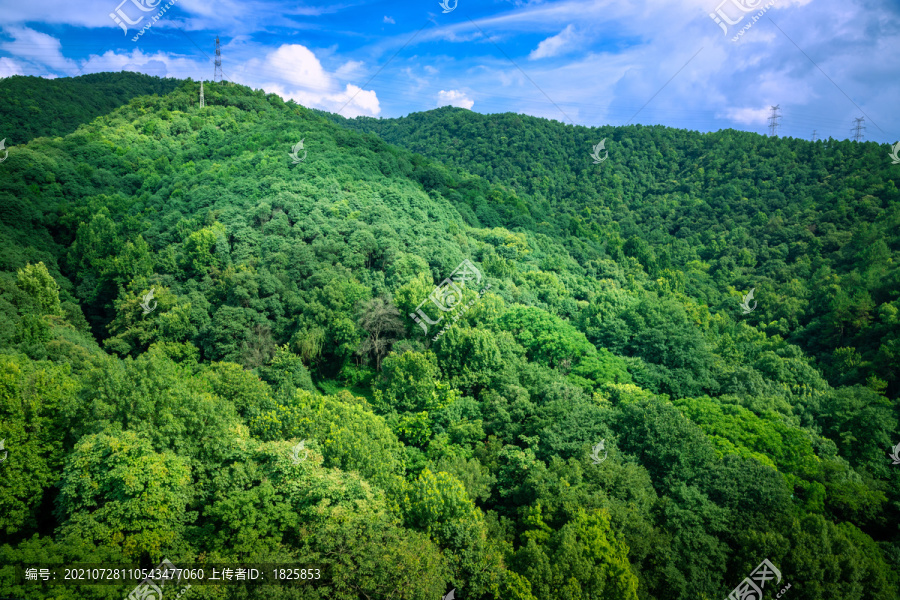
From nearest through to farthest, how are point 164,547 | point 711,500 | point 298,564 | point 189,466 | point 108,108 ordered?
point 298,564, point 164,547, point 189,466, point 711,500, point 108,108

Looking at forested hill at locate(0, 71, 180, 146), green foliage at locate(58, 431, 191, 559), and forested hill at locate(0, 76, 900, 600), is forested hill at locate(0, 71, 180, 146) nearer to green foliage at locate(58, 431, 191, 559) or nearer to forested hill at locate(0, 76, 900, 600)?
forested hill at locate(0, 76, 900, 600)

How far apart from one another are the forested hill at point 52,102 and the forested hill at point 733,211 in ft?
224

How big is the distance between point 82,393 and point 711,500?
3253cm

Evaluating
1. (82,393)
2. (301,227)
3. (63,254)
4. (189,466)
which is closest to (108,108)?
(63,254)

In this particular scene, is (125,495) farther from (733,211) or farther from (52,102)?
(733,211)

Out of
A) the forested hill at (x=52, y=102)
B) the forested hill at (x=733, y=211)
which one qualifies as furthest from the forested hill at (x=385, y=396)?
the forested hill at (x=52, y=102)

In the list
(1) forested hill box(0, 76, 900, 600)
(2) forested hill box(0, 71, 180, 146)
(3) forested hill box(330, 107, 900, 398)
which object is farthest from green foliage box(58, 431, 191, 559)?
(2) forested hill box(0, 71, 180, 146)

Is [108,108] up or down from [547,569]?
up

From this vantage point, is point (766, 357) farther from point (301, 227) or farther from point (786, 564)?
point (301, 227)

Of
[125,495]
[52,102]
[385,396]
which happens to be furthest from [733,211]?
[52,102]

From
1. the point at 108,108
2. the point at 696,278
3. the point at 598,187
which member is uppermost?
the point at 598,187

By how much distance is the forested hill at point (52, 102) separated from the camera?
83.5m

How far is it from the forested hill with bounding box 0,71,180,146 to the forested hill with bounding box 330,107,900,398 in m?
68.2

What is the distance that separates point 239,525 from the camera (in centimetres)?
2184
